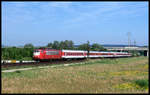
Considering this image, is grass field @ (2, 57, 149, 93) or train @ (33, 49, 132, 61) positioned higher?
train @ (33, 49, 132, 61)

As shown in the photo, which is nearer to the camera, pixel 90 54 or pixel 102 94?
pixel 102 94

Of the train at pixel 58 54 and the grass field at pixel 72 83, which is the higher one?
the train at pixel 58 54

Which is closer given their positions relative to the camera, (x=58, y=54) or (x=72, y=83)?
(x=72, y=83)

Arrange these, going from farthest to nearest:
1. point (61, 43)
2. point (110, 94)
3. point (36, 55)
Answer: point (61, 43)
point (36, 55)
point (110, 94)

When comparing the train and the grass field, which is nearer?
the grass field

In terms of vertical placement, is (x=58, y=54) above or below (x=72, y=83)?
above

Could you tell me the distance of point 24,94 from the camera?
10570 mm

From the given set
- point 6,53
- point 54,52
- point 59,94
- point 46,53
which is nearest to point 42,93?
point 59,94

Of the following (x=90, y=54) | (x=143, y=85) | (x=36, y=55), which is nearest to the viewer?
(x=143, y=85)

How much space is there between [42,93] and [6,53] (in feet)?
148

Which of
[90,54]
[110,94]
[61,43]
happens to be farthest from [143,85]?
[61,43]

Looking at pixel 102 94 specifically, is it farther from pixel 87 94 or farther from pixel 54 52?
pixel 54 52

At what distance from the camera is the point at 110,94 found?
1036cm

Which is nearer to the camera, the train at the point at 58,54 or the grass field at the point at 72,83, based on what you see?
the grass field at the point at 72,83
